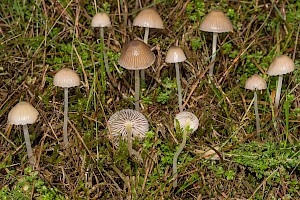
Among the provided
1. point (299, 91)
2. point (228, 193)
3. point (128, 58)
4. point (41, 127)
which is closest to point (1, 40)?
point (41, 127)

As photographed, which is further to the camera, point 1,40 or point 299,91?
point 1,40

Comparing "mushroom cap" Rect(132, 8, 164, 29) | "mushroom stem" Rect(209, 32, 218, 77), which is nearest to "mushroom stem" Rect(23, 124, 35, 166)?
"mushroom cap" Rect(132, 8, 164, 29)

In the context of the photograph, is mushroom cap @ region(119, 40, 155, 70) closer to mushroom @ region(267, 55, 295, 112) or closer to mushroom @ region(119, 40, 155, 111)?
mushroom @ region(119, 40, 155, 111)

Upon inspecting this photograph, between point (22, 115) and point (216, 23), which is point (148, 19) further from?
point (22, 115)

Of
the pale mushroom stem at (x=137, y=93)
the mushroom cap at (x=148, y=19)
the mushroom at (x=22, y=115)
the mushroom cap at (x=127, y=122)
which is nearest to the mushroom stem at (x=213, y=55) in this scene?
the mushroom cap at (x=148, y=19)

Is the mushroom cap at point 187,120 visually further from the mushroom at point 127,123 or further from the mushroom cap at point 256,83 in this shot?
the mushroom cap at point 256,83

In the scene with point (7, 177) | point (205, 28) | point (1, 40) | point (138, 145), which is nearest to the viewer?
point (7, 177)

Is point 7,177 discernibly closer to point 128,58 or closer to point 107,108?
point 107,108
